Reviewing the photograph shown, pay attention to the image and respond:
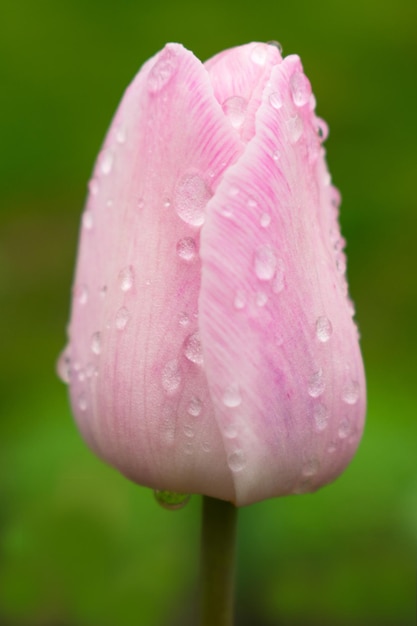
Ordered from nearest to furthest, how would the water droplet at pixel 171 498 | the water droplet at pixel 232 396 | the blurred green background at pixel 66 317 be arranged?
the water droplet at pixel 232 396 < the water droplet at pixel 171 498 < the blurred green background at pixel 66 317

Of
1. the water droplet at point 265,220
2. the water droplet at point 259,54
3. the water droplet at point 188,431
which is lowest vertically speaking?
the water droplet at point 188,431

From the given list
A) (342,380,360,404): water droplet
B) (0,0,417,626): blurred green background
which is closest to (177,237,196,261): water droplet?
(342,380,360,404): water droplet

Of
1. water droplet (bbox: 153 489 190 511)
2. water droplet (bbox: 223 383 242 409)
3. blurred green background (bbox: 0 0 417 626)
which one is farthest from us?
blurred green background (bbox: 0 0 417 626)

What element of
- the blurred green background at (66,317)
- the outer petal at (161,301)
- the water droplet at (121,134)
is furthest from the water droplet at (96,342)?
the blurred green background at (66,317)

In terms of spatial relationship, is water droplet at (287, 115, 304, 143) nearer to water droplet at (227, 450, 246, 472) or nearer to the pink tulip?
the pink tulip

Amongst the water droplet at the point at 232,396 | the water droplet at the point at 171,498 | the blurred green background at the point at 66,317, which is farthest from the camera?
the blurred green background at the point at 66,317

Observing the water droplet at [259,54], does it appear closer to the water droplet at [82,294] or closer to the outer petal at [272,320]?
the outer petal at [272,320]

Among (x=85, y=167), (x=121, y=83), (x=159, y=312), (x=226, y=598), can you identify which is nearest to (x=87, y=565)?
(x=226, y=598)
